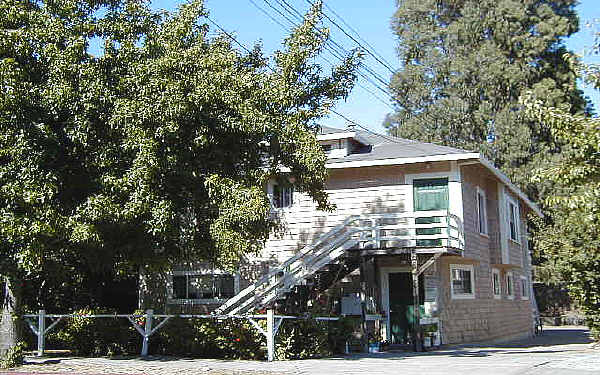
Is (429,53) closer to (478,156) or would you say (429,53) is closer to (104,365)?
(478,156)

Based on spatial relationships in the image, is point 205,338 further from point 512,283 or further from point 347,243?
point 512,283

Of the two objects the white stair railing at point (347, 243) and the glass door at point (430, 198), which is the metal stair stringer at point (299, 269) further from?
the glass door at point (430, 198)

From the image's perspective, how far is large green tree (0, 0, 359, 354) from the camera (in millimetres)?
13484

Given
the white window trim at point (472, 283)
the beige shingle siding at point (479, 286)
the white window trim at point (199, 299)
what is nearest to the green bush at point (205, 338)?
the white window trim at point (199, 299)

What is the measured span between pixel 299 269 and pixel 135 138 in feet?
25.3

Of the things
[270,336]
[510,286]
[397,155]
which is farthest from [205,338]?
[510,286]

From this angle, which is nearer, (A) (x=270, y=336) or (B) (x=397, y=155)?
(A) (x=270, y=336)

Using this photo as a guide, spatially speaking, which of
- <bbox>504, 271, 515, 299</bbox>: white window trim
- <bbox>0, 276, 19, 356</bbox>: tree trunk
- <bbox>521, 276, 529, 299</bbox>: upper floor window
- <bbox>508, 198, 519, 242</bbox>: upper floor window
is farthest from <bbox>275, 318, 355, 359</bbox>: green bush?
<bbox>521, 276, 529, 299</bbox>: upper floor window

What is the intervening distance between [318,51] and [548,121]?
22.1 ft

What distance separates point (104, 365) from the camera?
597 inches

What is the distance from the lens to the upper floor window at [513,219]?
27.4 m

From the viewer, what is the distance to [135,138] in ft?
44.4

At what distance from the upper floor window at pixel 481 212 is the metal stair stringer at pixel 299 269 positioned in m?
5.07

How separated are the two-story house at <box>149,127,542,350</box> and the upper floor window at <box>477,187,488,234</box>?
35mm
